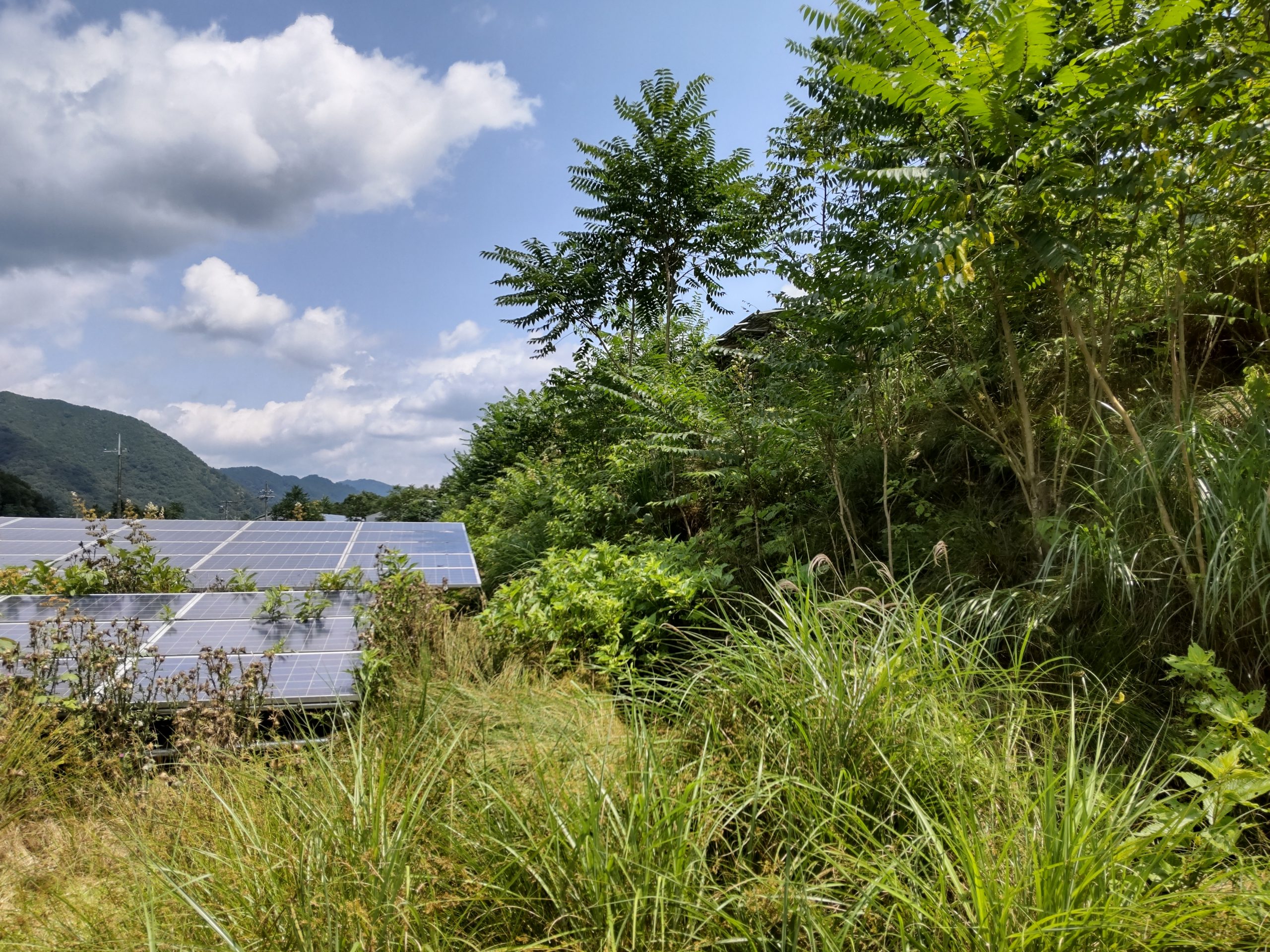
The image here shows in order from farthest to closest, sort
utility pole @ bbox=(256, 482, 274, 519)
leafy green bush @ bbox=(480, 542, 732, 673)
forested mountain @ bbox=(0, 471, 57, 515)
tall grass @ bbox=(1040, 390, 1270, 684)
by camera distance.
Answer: forested mountain @ bbox=(0, 471, 57, 515) < utility pole @ bbox=(256, 482, 274, 519) < leafy green bush @ bbox=(480, 542, 732, 673) < tall grass @ bbox=(1040, 390, 1270, 684)

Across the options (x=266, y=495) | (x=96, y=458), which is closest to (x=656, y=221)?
(x=266, y=495)

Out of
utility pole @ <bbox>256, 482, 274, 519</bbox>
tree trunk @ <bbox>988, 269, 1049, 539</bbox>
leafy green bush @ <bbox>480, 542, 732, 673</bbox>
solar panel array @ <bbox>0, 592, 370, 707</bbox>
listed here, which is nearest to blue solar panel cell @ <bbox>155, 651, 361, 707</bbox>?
solar panel array @ <bbox>0, 592, 370, 707</bbox>

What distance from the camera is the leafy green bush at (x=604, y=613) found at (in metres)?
5.05

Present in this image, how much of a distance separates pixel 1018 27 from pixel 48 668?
20.9 feet

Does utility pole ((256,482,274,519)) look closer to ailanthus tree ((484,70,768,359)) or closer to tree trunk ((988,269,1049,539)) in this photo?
ailanthus tree ((484,70,768,359))

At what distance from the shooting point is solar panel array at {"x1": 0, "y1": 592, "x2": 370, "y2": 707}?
430 centimetres

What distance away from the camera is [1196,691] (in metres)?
3.34

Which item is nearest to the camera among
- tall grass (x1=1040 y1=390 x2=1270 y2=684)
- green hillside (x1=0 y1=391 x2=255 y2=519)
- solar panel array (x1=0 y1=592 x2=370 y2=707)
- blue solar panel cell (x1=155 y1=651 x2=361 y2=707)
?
tall grass (x1=1040 y1=390 x2=1270 y2=684)

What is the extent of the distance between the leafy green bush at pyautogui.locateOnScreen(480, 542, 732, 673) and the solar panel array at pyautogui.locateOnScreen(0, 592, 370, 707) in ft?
3.68

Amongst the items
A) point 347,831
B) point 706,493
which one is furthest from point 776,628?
point 706,493

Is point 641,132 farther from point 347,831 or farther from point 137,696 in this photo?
point 347,831

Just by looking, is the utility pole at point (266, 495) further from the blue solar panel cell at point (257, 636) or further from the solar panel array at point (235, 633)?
the blue solar panel cell at point (257, 636)

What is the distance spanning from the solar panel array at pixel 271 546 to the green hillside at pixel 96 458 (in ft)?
277

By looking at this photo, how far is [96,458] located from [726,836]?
115658mm
